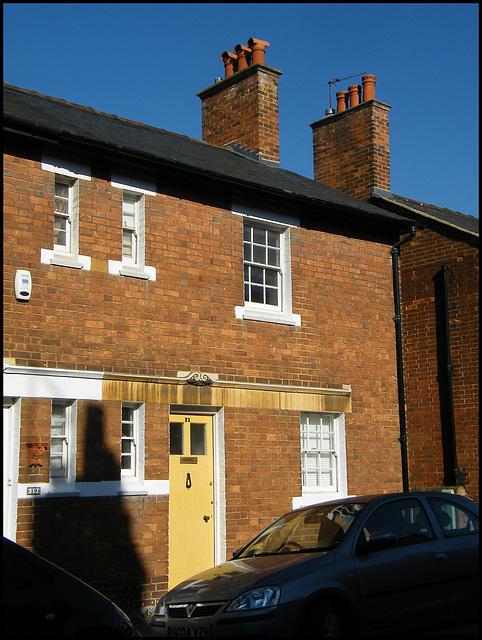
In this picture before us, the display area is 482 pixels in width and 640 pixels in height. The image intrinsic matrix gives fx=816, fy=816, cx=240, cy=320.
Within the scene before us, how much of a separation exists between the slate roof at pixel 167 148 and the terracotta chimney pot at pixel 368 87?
3202 mm

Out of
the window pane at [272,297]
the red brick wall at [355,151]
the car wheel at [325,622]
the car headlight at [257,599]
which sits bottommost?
the car wheel at [325,622]

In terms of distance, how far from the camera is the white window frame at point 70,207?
37.2 feet

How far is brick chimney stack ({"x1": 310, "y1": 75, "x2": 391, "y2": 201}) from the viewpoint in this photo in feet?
60.5

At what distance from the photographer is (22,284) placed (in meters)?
10.8

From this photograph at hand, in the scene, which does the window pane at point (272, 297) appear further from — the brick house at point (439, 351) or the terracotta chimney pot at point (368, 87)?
the terracotta chimney pot at point (368, 87)

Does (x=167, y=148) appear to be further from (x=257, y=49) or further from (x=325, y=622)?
(x=325, y=622)

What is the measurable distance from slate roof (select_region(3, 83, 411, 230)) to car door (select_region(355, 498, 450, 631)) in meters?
6.58

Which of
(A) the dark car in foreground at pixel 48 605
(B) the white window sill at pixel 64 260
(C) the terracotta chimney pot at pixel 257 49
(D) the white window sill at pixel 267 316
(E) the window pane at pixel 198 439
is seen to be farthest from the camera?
(C) the terracotta chimney pot at pixel 257 49

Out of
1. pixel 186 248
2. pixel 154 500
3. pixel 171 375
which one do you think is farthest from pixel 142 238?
pixel 154 500

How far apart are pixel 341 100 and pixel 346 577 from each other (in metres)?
14.6

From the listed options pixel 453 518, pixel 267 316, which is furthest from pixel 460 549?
pixel 267 316

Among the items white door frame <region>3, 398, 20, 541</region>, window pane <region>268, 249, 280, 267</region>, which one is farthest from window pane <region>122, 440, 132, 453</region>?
window pane <region>268, 249, 280, 267</region>

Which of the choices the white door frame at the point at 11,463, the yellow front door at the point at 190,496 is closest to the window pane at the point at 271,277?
the yellow front door at the point at 190,496

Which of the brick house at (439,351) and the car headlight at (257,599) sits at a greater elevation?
the brick house at (439,351)
